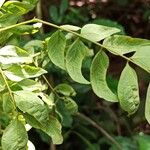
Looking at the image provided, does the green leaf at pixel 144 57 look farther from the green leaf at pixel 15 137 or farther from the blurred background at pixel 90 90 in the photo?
the blurred background at pixel 90 90

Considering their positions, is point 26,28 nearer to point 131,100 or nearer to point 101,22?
point 131,100

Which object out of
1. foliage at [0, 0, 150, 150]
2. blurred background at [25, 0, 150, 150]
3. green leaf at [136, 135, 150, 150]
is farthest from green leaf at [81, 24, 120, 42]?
blurred background at [25, 0, 150, 150]

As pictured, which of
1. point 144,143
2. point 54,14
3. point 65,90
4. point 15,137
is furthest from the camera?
point 54,14

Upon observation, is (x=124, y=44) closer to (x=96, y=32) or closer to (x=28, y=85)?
(x=96, y=32)

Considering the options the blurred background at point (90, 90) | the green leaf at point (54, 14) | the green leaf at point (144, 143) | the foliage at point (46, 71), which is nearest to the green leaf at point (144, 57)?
the foliage at point (46, 71)

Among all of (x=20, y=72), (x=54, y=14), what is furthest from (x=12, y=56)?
(x=54, y=14)

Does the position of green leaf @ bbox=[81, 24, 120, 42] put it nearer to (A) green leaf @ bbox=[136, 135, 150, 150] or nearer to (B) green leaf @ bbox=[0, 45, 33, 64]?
(B) green leaf @ bbox=[0, 45, 33, 64]
